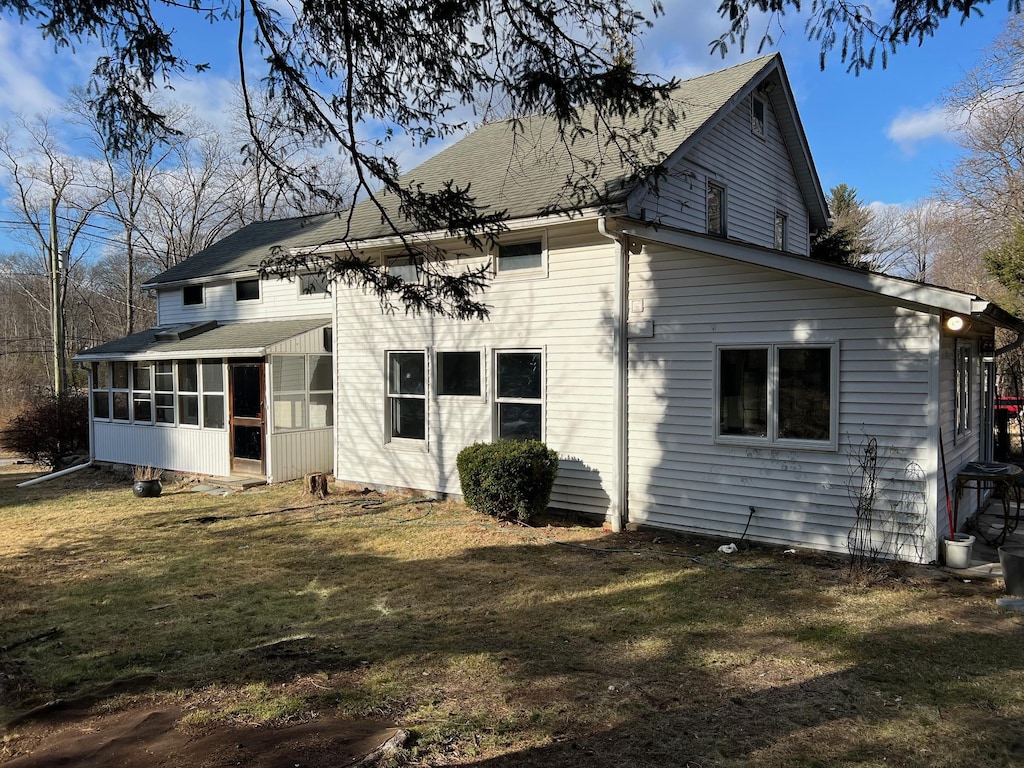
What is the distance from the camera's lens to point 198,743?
11.8 ft

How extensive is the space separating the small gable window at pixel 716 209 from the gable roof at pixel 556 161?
1.12m

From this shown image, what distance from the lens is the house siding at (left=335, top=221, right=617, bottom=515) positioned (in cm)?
909

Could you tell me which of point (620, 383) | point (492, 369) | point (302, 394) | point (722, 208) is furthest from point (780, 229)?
point (302, 394)

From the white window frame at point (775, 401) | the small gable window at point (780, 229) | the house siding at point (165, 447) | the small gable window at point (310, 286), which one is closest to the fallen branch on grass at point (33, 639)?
the white window frame at point (775, 401)

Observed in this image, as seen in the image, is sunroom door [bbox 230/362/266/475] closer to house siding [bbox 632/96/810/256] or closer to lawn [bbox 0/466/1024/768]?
lawn [bbox 0/466/1024/768]

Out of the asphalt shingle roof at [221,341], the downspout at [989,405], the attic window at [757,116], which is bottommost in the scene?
the downspout at [989,405]

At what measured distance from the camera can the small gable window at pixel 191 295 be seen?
55.7 ft

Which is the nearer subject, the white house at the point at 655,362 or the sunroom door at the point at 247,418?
the white house at the point at 655,362

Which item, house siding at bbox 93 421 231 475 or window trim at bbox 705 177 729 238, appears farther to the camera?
house siding at bbox 93 421 231 475

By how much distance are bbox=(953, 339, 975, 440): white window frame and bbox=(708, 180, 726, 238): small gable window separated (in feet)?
13.1

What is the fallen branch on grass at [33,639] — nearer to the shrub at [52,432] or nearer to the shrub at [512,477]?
the shrub at [512,477]

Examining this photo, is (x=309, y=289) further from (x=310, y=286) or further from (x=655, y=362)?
(x=655, y=362)

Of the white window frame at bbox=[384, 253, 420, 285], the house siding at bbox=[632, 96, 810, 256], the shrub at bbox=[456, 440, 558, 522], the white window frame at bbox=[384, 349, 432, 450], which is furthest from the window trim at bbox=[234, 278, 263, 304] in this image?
the house siding at bbox=[632, 96, 810, 256]

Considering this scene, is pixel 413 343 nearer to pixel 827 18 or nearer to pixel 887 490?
pixel 887 490
